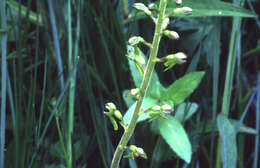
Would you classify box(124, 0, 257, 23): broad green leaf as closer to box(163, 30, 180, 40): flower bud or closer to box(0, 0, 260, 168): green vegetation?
box(0, 0, 260, 168): green vegetation

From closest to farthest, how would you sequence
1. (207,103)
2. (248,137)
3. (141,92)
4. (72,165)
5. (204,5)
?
(141,92)
(72,165)
(204,5)
(207,103)
(248,137)

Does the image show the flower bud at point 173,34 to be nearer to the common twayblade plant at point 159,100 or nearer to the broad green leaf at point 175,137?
the common twayblade plant at point 159,100

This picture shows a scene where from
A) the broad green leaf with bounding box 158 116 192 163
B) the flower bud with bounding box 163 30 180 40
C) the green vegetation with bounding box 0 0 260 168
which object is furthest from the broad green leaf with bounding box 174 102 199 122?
the flower bud with bounding box 163 30 180 40

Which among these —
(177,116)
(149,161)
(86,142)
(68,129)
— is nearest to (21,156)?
(68,129)

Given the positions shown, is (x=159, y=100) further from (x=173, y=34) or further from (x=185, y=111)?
(x=173, y=34)

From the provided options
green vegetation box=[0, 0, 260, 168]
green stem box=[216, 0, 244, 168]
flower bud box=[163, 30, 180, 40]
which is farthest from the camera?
green stem box=[216, 0, 244, 168]

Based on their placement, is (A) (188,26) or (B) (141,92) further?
(A) (188,26)

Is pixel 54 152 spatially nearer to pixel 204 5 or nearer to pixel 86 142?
pixel 86 142

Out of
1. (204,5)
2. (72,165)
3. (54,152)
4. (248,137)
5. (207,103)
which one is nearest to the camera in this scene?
(72,165)
